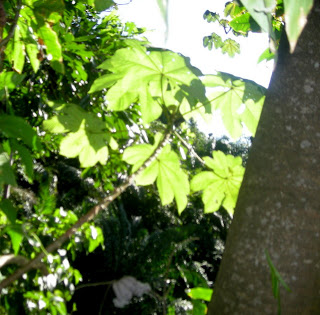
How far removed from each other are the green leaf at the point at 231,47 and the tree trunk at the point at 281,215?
1.94 metres

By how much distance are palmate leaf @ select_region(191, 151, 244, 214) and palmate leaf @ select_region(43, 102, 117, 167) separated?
23cm

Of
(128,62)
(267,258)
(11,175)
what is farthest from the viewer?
(128,62)

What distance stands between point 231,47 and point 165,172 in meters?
1.81

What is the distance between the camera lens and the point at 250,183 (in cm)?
55

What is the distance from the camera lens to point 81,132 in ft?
2.54

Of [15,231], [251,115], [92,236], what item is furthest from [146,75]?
[92,236]

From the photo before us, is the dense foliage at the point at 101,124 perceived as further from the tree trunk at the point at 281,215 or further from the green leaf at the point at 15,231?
the tree trunk at the point at 281,215

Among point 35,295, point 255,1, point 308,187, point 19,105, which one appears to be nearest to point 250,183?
point 308,187

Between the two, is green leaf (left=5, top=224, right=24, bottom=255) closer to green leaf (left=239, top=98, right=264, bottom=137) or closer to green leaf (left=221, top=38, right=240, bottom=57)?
green leaf (left=239, top=98, right=264, bottom=137)

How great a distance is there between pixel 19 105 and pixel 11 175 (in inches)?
46.2

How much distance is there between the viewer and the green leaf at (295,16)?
169mm

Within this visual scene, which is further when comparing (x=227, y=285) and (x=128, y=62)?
(x=128, y=62)

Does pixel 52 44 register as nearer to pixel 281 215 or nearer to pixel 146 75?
pixel 146 75

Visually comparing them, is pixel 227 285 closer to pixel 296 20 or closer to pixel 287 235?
pixel 287 235
